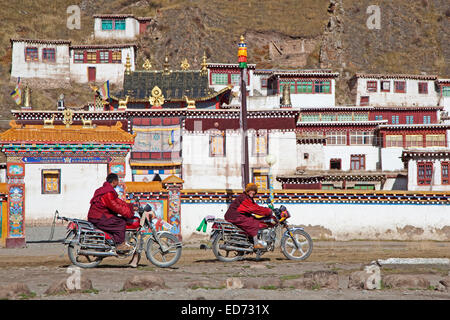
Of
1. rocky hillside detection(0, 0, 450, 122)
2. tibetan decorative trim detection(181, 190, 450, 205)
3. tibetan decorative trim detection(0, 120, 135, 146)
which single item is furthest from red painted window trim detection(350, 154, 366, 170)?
tibetan decorative trim detection(0, 120, 135, 146)

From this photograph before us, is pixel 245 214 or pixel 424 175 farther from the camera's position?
pixel 424 175

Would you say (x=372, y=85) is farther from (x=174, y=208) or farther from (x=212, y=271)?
(x=212, y=271)

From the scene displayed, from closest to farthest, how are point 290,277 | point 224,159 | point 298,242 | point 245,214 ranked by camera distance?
1. point 290,277
2. point 245,214
3. point 298,242
4. point 224,159

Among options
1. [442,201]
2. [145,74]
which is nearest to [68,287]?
[442,201]

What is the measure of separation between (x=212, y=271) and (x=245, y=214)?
2.06 metres

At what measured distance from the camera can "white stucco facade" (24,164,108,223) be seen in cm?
2305

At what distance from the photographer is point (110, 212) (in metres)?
14.2

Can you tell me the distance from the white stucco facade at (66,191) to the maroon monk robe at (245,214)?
28.3ft

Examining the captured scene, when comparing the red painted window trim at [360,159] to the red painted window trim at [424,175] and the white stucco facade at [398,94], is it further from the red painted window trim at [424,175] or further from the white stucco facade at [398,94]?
the white stucco facade at [398,94]

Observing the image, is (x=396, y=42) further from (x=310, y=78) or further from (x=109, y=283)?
(x=109, y=283)

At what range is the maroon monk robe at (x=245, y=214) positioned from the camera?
15484 millimetres

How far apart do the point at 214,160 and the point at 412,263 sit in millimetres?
28364

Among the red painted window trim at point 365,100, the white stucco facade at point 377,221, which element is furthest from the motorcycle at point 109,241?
the red painted window trim at point 365,100

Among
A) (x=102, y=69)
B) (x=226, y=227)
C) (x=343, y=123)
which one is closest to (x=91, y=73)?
(x=102, y=69)
